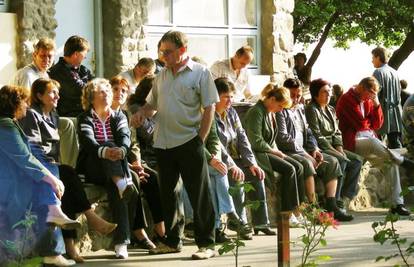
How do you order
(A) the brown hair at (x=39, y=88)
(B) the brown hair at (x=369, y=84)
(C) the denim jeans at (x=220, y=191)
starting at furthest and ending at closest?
(B) the brown hair at (x=369, y=84)
(C) the denim jeans at (x=220, y=191)
(A) the brown hair at (x=39, y=88)

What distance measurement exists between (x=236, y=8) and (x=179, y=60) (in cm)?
640

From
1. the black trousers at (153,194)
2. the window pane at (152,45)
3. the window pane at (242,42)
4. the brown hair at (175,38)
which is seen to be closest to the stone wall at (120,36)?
the window pane at (152,45)

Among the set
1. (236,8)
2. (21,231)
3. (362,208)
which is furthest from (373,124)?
(21,231)

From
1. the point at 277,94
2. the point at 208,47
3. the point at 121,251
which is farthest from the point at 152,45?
the point at 121,251

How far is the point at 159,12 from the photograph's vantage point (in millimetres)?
15812

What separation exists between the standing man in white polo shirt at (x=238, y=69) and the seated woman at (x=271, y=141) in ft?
2.98

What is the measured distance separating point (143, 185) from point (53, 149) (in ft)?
3.91

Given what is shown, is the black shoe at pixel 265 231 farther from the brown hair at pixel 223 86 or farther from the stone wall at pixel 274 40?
the stone wall at pixel 274 40

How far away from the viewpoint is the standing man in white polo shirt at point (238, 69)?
13.8 m

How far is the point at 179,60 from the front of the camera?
1055 centimetres

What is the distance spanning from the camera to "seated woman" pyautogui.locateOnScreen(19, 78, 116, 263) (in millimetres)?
10156

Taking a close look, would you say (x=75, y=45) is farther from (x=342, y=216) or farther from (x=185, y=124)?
(x=342, y=216)

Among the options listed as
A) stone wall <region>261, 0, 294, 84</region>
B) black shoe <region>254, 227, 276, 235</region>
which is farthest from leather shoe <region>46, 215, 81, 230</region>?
stone wall <region>261, 0, 294, 84</region>

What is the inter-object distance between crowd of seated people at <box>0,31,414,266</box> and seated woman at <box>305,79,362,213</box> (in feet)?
3.93
